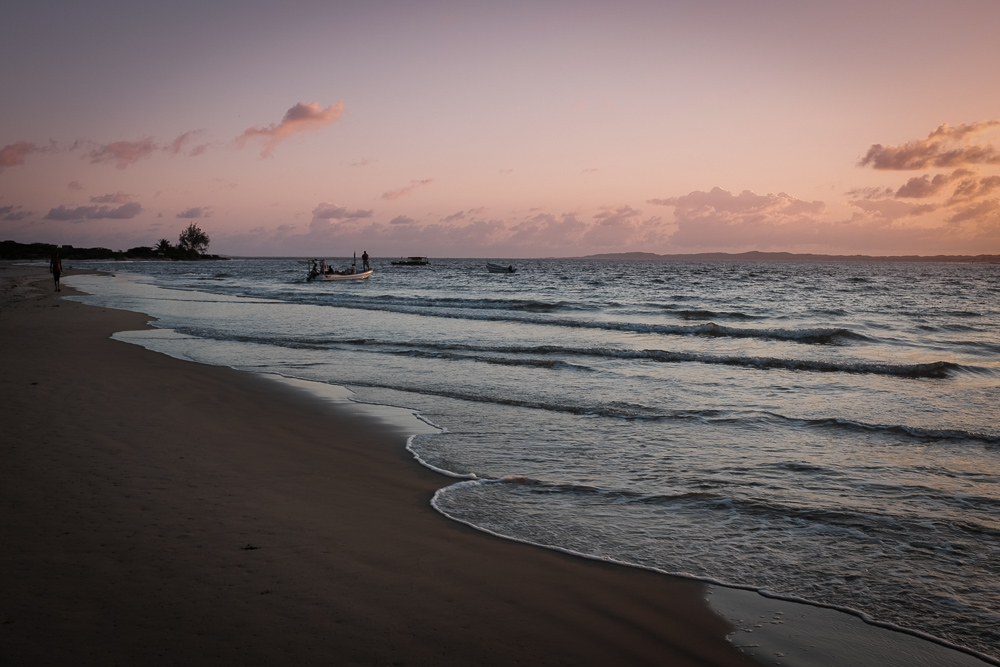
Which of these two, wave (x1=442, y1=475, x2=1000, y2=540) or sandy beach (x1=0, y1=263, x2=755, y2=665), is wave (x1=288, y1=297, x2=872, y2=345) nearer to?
wave (x1=442, y1=475, x2=1000, y2=540)

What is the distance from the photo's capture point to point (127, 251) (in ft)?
525

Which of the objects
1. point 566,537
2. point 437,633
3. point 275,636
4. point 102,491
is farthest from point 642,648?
point 102,491

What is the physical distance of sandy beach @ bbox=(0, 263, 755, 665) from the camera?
10.9 ft

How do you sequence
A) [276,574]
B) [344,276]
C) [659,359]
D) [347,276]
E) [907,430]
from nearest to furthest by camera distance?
[276,574] → [907,430] → [659,359] → [344,276] → [347,276]

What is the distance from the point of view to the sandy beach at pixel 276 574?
10.9 ft

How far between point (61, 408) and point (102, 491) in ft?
13.5

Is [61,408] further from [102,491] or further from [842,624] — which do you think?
[842,624]

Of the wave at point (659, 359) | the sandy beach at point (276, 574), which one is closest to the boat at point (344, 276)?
the wave at point (659, 359)

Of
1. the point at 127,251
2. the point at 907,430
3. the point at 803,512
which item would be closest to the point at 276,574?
the point at 803,512

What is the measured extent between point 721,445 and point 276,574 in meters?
6.06

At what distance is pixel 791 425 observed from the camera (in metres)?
9.26

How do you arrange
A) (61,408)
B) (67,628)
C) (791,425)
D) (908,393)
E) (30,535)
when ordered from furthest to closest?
(908,393)
(791,425)
(61,408)
(30,535)
(67,628)

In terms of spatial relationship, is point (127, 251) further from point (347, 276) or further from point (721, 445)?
point (721, 445)

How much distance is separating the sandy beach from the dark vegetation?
128m
